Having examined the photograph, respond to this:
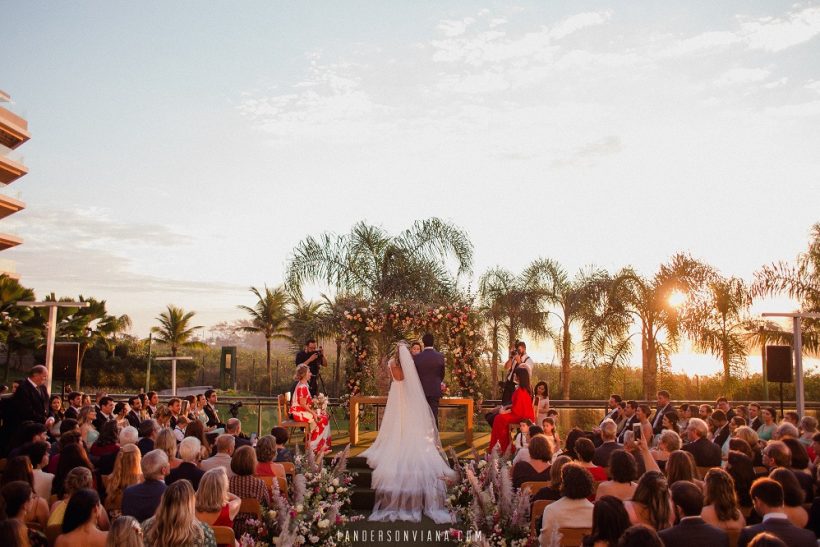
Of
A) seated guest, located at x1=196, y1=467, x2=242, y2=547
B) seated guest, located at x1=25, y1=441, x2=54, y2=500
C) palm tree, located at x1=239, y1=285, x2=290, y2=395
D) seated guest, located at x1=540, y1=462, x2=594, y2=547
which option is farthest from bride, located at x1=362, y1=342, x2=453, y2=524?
palm tree, located at x1=239, y1=285, x2=290, y2=395

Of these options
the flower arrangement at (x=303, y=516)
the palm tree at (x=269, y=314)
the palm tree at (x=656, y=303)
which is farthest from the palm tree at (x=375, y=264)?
the palm tree at (x=269, y=314)

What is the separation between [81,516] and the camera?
14.6 ft

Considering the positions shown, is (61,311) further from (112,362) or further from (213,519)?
(213,519)

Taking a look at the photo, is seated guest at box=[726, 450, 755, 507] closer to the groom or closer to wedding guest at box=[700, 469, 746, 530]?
wedding guest at box=[700, 469, 746, 530]

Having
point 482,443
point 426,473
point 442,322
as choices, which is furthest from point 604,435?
point 442,322

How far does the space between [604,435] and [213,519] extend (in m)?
4.43

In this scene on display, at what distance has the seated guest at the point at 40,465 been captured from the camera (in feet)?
20.4

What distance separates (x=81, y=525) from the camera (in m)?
4.46

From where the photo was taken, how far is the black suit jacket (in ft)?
37.0

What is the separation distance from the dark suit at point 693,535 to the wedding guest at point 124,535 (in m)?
3.16

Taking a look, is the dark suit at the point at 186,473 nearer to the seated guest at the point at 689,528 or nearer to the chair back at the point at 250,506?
the chair back at the point at 250,506

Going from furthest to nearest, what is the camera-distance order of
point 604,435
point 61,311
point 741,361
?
point 61,311 < point 741,361 < point 604,435

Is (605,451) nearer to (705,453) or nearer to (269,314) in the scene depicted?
(705,453)

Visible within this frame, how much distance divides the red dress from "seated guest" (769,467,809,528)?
19.5ft
